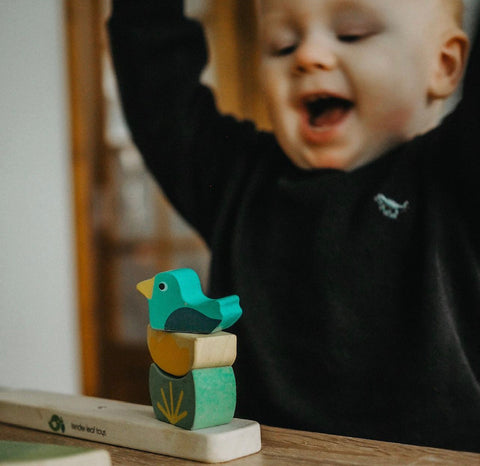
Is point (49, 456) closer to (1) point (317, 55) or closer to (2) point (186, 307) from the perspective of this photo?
(2) point (186, 307)

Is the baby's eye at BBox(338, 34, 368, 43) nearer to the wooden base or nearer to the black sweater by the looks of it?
the black sweater

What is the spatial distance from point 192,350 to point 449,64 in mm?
343

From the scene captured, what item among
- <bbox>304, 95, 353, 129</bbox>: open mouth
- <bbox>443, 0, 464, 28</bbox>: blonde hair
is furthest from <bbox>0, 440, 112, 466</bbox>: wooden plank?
<bbox>443, 0, 464, 28</bbox>: blonde hair

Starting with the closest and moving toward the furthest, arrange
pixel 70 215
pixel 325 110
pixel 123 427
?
pixel 123 427
pixel 325 110
pixel 70 215

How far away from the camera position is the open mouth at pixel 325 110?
0.64 m

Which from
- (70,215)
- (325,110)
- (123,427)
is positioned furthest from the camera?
(70,215)

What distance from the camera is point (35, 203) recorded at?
889 mm

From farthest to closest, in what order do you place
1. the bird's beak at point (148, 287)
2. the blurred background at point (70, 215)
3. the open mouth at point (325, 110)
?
the blurred background at point (70, 215)
the open mouth at point (325, 110)
the bird's beak at point (148, 287)

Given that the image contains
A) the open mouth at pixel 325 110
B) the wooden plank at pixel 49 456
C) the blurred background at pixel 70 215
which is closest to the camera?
the wooden plank at pixel 49 456

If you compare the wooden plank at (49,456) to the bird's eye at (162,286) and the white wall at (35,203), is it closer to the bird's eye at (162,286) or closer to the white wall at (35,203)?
the bird's eye at (162,286)

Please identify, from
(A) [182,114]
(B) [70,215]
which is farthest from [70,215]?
(A) [182,114]

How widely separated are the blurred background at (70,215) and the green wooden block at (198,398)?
0.31m

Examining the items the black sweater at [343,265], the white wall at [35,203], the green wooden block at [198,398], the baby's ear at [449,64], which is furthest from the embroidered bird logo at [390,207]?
the white wall at [35,203]

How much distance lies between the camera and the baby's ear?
23.8 inches
